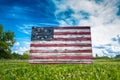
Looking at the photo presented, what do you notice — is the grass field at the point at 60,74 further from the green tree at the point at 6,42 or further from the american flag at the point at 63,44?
the green tree at the point at 6,42

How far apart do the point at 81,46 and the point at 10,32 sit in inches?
2472

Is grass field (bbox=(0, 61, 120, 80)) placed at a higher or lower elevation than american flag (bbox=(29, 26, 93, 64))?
lower

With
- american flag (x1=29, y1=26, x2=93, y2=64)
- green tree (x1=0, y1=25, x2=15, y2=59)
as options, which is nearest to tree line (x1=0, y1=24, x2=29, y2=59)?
green tree (x1=0, y1=25, x2=15, y2=59)

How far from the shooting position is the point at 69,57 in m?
9.82

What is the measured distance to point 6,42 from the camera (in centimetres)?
6706

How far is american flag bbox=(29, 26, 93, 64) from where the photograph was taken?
32.1 feet

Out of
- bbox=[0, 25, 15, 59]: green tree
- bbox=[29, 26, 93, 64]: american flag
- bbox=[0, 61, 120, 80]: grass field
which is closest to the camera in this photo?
bbox=[0, 61, 120, 80]: grass field

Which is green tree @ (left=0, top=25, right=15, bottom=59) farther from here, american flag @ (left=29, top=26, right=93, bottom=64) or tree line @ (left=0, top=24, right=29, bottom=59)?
american flag @ (left=29, top=26, right=93, bottom=64)

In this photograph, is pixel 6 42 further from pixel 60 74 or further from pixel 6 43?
pixel 60 74

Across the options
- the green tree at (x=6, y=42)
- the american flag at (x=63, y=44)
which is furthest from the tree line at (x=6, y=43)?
the american flag at (x=63, y=44)

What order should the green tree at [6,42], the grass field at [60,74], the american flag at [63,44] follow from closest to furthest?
1. the grass field at [60,74]
2. the american flag at [63,44]
3. the green tree at [6,42]

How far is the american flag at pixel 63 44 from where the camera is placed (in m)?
9.77

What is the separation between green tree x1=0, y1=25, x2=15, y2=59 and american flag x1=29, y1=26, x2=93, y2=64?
54.1 m

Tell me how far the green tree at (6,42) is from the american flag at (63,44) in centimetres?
5406
